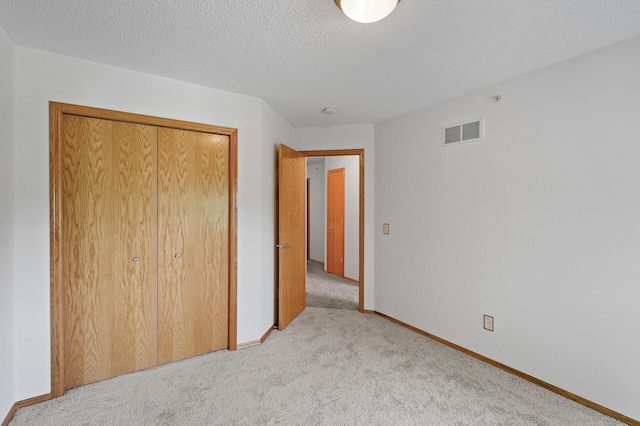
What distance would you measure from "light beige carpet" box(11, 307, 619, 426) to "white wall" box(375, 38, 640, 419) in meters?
0.30

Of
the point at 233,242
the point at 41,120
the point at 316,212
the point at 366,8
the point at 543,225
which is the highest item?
the point at 366,8

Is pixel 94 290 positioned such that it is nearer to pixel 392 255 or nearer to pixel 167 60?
pixel 167 60

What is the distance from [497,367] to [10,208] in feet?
12.2

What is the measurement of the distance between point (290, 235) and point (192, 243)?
108 cm

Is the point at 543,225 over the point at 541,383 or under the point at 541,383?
over

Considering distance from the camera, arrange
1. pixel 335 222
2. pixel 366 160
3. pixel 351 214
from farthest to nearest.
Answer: pixel 335 222, pixel 351 214, pixel 366 160

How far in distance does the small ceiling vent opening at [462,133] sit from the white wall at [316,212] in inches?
155

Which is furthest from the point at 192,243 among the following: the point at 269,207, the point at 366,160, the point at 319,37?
the point at 366,160

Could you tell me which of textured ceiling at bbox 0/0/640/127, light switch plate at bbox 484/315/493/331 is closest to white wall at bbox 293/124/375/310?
textured ceiling at bbox 0/0/640/127

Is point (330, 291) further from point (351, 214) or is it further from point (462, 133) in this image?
point (462, 133)

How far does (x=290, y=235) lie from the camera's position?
3.15 meters

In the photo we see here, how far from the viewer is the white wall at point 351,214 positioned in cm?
488

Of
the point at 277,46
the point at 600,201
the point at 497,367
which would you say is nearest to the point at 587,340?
the point at 497,367

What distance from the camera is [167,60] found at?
6.41 ft
